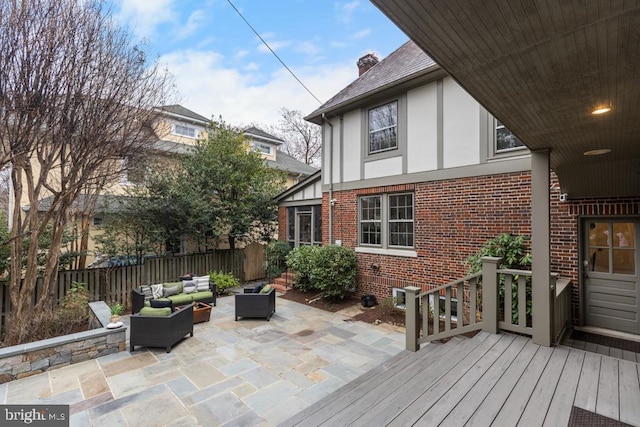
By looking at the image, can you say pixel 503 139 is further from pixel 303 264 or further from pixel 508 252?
pixel 303 264

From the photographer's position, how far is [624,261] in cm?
479

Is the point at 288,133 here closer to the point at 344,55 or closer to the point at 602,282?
the point at 344,55

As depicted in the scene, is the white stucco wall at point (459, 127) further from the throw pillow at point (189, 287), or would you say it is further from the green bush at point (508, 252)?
the throw pillow at point (189, 287)

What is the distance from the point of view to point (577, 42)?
62.1 inches

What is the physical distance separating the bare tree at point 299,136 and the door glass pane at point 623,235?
20.2m

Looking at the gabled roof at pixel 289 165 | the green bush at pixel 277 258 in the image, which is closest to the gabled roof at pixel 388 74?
the green bush at pixel 277 258

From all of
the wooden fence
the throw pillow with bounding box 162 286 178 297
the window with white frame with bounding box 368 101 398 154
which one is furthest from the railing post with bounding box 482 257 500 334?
the wooden fence

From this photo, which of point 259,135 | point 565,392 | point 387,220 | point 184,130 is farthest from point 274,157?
point 565,392

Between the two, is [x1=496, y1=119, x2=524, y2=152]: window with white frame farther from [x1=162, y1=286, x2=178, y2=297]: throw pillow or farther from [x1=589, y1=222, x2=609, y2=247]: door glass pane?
[x1=162, y1=286, x2=178, y2=297]: throw pillow

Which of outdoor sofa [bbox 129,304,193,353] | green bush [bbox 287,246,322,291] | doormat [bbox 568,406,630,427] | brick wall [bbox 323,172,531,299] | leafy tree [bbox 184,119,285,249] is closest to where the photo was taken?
doormat [bbox 568,406,630,427]

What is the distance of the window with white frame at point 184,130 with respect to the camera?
14.6 meters

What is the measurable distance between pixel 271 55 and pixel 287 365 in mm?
7004

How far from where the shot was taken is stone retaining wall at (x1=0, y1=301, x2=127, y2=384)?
4.07 m

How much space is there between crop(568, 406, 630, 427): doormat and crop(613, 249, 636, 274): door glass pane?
12.3 feet
